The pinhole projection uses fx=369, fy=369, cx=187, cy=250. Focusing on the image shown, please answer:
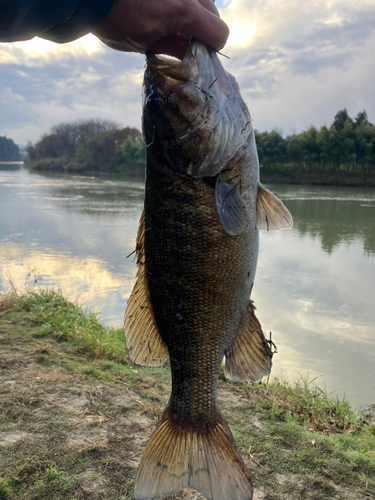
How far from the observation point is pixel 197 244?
64.6 inches

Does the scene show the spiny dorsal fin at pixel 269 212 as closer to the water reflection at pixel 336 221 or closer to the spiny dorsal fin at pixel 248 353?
the spiny dorsal fin at pixel 248 353

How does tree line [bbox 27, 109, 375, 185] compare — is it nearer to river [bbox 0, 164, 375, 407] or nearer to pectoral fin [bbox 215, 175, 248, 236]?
river [bbox 0, 164, 375, 407]

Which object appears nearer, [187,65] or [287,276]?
[187,65]

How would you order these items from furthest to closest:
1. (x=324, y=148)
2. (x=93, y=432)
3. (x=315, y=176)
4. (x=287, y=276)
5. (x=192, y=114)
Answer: (x=315, y=176)
(x=324, y=148)
(x=287, y=276)
(x=93, y=432)
(x=192, y=114)

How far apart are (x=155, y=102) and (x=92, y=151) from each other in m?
69.2

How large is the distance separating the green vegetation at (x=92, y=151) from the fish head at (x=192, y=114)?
138 feet

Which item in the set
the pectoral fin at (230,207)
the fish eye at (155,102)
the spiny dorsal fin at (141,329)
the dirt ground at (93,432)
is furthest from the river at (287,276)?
the fish eye at (155,102)

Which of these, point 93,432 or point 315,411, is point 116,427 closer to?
point 93,432

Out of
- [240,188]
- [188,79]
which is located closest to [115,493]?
[240,188]

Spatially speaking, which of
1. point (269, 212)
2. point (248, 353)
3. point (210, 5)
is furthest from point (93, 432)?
point (210, 5)

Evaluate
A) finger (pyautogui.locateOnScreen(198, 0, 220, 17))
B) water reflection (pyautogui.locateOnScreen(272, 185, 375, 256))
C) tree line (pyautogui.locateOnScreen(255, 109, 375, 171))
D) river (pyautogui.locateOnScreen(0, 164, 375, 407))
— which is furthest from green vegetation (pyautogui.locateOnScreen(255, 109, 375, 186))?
finger (pyautogui.locateOnScreen(198, 0, 220, 17))

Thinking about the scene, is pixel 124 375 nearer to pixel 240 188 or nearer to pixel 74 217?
pixel 240 188

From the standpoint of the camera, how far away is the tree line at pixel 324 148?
31.8 metres

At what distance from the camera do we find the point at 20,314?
211 inches
